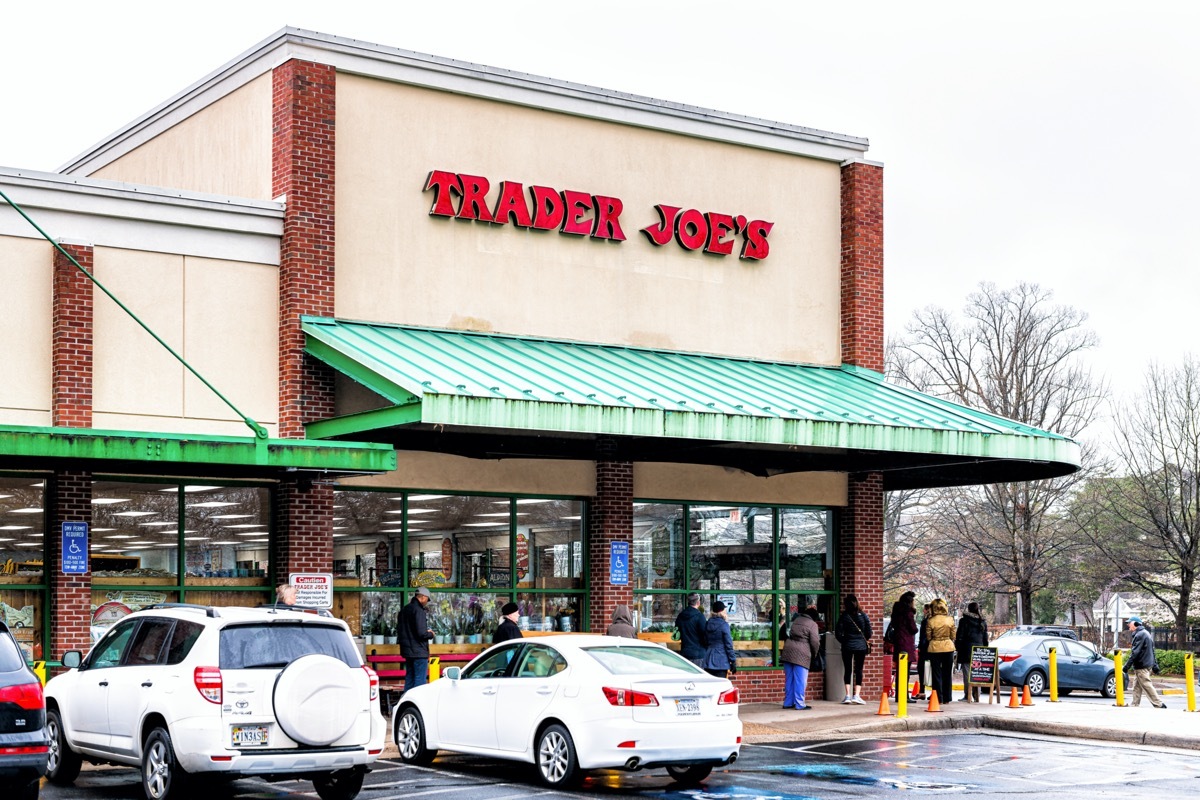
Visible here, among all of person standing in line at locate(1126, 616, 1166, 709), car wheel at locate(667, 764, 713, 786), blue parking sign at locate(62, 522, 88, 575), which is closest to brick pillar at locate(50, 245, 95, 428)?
blue parking sign at locate(62, 522, 88, 575)

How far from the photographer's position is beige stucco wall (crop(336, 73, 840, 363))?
2309cm

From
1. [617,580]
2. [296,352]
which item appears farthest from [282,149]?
[617,580]

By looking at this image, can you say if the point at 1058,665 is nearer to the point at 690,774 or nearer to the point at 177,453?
the point at 690,774

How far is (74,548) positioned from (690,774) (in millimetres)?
8904

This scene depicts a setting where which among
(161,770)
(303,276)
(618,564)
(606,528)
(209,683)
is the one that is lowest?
(161,770)

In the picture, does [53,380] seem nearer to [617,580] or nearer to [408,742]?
[408,742]

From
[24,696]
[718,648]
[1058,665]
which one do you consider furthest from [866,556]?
[24,696]

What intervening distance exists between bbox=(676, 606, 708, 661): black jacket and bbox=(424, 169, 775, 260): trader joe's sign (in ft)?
20.7

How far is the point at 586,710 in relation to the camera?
15281 millimetres

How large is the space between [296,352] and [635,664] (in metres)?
8.25

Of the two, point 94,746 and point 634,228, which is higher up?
point 634,228

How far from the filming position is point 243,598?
22.0 m

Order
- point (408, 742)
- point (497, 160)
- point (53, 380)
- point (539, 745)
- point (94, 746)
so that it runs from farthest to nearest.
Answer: point (497, 160), point (53, 380), point (408, 742), point (539, 745), point (94, 746)

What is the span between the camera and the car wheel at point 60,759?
15406 millimetres
